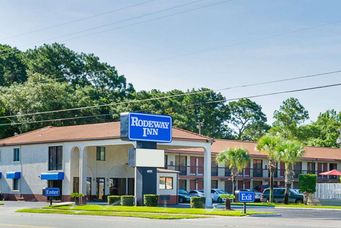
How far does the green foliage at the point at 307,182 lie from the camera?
189ft

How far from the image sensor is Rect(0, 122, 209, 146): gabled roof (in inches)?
2120

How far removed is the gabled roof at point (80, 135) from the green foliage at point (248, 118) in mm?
61996

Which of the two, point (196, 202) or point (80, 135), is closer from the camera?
point (196, 202)

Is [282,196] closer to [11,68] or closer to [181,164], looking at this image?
[181,164]

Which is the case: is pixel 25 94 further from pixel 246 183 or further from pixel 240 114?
pixel 240 114

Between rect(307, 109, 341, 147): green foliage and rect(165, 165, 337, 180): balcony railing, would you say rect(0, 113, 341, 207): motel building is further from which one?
rect(307, 109, 341, 147): green foliage

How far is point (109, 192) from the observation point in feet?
195

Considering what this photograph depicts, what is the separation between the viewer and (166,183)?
185 ft

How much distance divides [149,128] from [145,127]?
17.0 inches

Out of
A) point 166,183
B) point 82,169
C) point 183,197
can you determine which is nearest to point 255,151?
point 183,197

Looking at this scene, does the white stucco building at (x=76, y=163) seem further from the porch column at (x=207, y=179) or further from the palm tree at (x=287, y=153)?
the palm tree at (x=287, y=153)

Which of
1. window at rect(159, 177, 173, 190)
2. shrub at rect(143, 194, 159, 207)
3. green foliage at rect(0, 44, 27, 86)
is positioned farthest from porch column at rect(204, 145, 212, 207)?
green foliage at rect(0, 44, 27, 86)

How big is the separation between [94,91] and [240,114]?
37.1 meters

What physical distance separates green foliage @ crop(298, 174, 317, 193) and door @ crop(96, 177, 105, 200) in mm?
16551
